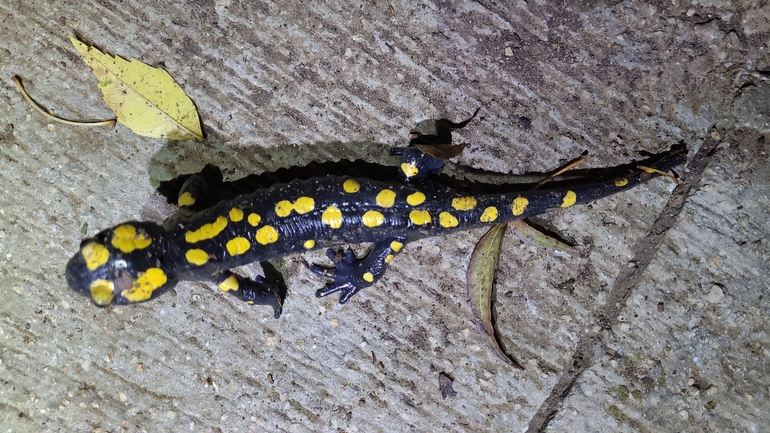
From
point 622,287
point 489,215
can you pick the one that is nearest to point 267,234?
point 489,215

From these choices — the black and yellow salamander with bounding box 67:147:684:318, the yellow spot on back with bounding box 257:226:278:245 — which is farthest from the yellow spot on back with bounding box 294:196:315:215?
the yellow spot on back with bounding box 257:226:278:245

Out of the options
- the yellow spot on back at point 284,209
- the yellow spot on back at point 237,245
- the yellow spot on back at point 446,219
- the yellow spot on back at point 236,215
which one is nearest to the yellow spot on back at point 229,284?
the yellow spot on back at point 237,245

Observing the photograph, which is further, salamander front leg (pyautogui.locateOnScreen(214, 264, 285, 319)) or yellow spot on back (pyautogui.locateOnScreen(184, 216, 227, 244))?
salamander front leg (pyautogui.locateOnScreen(214, 264, 285, 319))

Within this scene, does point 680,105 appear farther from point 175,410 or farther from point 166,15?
point 175,410

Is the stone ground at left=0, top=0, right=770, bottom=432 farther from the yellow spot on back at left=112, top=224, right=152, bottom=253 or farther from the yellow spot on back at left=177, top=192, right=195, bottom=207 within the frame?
the yellow spot on back at left=112, top=224, right=152, bottom=253

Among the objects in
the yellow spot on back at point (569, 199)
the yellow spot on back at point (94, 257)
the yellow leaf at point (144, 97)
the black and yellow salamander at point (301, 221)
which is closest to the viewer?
the yellow spot on back at point (94, 257)

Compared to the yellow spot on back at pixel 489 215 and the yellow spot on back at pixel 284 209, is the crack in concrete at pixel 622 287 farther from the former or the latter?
the yellow spot on back at pixel 284 209

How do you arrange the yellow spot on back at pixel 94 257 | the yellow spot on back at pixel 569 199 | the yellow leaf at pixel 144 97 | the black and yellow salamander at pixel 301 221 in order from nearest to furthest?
the yellow spot on back at pixel 94 257
the black and yellow salamander at pixel 301 221
the yellow spot on back at pixel 569 199
the yellow leaf at pixel 144 97

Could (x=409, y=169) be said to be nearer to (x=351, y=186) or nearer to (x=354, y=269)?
(x=351, y=186)
